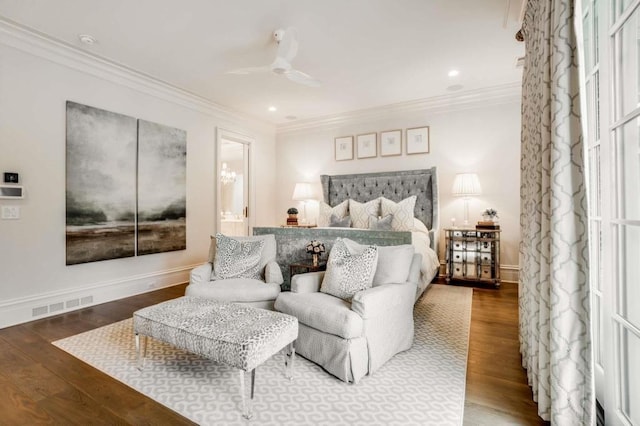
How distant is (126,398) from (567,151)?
2.68 metres

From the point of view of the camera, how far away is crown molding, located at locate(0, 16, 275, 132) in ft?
9.94

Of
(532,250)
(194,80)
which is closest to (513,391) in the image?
(532,250)

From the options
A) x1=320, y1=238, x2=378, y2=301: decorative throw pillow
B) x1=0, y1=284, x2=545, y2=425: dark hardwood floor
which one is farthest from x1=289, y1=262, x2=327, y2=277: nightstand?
x1=0, y1=284, x2=545, y2=425: dark hardwood floor

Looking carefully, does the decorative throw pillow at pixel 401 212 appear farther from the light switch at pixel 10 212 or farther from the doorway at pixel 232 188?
the light switch at pixel 10 212

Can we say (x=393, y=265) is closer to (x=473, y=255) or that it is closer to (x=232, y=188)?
(x=473, y=255)

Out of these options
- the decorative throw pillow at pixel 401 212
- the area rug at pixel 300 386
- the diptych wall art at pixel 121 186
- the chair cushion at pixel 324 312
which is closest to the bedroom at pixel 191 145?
Result: the diptych wall art at pixel 121 186

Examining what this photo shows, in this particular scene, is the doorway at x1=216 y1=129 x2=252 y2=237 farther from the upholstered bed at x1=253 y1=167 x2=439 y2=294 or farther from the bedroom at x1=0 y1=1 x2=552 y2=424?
the upholstered bed at x1=253 y1=167 x2=439 y2=294

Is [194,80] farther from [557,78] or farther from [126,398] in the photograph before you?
[557,78]

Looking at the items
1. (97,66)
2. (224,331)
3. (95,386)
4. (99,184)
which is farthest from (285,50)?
(95,386)

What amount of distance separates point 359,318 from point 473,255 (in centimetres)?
308

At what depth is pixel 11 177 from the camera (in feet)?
9.88

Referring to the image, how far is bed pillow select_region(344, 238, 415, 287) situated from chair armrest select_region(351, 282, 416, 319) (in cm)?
6

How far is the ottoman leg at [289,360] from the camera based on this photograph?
2086 millimetres

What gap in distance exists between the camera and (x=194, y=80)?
425cm
